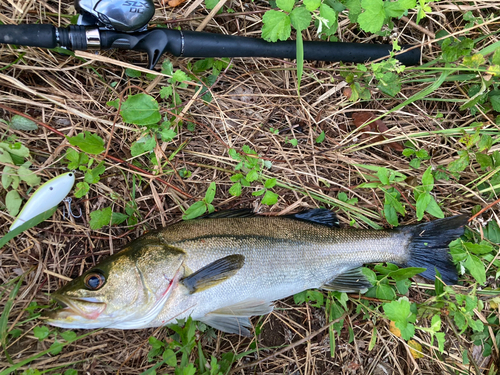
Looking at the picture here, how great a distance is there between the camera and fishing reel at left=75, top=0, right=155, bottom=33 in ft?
7.52

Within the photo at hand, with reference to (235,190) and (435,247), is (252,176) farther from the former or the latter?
(435,247)

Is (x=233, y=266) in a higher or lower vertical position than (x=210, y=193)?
lower

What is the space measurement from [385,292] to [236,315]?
50.1 inches

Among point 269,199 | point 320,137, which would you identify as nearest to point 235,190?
point 269,199

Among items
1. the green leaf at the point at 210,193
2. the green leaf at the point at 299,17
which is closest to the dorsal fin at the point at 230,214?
the green leaf at the point at 210,193

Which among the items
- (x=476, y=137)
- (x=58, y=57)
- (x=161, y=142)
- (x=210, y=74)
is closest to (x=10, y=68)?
(x=58, y=57)

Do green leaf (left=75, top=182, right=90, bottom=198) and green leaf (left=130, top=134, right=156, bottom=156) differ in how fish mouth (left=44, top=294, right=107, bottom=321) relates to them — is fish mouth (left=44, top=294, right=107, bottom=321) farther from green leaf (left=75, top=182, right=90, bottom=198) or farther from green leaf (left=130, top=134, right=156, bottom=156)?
green leaf (left=130, top=134, right=156, bottom=156)

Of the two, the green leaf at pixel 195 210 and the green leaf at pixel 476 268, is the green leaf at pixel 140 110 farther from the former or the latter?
the green leaf at pixel 476 268

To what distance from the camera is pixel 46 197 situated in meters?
2.71

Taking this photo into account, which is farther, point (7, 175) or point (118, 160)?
point (118, 160)

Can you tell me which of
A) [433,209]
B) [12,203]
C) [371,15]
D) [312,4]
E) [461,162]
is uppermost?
[312,4]

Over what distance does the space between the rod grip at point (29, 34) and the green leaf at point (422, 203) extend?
118 inches

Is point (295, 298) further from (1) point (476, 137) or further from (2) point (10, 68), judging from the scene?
(2) point (10, 68)

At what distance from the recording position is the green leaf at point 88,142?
2658mm
